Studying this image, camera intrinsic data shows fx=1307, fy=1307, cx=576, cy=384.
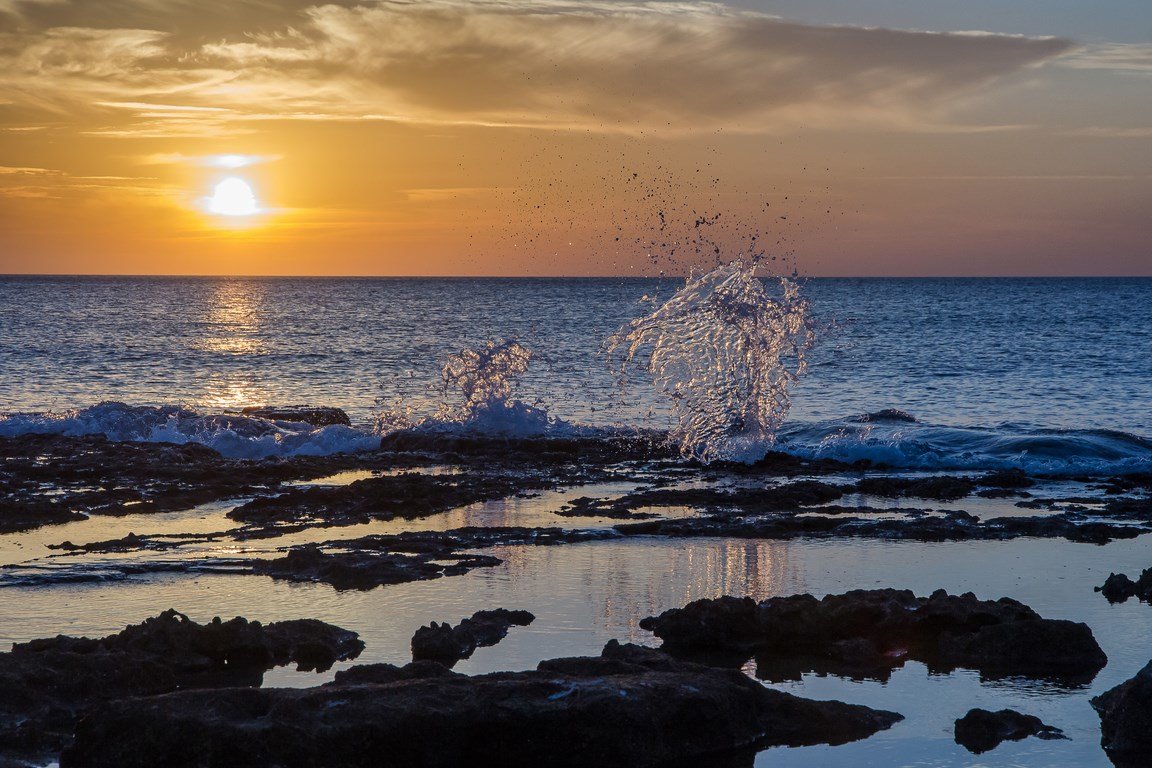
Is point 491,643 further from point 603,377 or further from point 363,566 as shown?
point 603,377

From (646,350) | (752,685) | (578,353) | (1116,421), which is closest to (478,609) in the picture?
(752,685)

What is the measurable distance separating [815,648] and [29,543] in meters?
8.13

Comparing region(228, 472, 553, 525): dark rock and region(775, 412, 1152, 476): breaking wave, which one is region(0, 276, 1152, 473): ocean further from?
region(228, 472, 553, 525): dark rock

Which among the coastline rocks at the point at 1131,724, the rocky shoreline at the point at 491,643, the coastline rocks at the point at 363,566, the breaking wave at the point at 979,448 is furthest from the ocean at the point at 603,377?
the coastline rocks at the point at 1131,724

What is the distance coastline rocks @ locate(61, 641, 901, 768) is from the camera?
255 inches

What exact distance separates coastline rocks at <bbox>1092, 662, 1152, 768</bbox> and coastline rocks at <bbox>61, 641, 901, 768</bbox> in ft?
4.70

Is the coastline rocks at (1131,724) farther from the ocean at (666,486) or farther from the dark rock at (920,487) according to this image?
the dark rock at (920,487)

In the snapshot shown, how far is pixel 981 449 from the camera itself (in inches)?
881

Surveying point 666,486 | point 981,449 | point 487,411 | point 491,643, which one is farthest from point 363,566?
point 981,449

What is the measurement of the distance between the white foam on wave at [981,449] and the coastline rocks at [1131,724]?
13.1m

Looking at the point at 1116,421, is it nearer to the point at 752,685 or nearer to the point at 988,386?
the point at 988,386

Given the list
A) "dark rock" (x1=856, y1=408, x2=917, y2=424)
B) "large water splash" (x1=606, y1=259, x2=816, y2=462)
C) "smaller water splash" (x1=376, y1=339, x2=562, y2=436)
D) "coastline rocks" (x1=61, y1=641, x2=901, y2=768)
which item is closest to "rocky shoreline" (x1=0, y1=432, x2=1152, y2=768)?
"coastline rocks" (x1=61, y1=641, x2=901, y2=768)

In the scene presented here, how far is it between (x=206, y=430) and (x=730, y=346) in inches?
386

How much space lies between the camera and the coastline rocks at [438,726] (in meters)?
6.46
